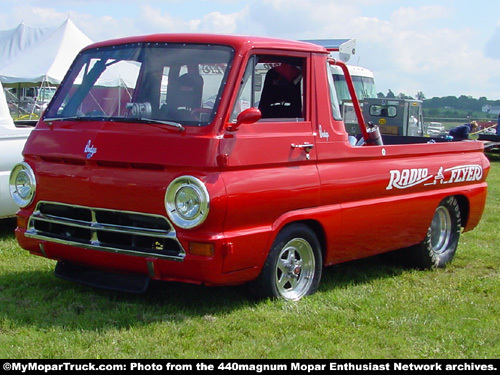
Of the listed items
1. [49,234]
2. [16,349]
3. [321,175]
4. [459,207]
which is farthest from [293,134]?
[459,207]

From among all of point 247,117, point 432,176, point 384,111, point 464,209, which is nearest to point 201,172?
point 247,117

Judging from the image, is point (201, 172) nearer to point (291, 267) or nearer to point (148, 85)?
point (148, 85)

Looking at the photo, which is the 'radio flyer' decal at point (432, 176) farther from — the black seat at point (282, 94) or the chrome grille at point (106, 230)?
the chrome grille at point (106, 230)

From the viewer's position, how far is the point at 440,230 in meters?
7.58

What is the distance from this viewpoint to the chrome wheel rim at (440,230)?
746 cm

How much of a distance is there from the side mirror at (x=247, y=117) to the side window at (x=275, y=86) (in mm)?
323

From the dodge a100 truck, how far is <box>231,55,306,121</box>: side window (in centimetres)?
1

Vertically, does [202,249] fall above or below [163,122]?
below

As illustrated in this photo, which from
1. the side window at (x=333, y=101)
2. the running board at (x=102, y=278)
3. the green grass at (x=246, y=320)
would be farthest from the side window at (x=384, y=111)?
the running board at (x=102, y=278)

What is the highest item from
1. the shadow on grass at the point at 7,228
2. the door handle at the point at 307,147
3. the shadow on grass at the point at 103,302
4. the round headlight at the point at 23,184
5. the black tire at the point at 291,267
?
the door handle at the point at 307,147

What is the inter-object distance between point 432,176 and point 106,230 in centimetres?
337

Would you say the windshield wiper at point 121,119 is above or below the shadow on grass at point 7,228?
above

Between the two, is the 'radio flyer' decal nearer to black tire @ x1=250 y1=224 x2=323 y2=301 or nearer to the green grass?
the green grass
